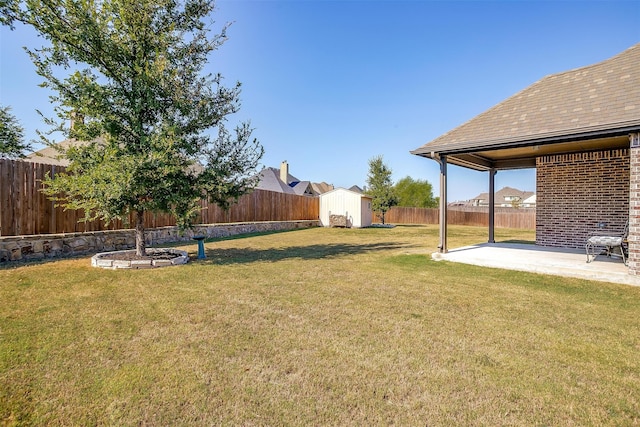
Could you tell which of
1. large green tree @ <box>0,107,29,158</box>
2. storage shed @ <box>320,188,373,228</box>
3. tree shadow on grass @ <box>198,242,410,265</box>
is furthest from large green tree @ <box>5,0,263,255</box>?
storage shed @ <box>320,188,373,228</box>

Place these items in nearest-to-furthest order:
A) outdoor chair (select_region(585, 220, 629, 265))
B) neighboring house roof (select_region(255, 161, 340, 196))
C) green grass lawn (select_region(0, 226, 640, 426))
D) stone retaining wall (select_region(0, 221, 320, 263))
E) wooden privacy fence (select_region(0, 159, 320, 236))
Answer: green grass lawn (select_region(0, 226, 640, 426))
outdoor chair (select_region(585, 220, 629, 265))
stone retaining wall (select_region(0, 221, 320, 263))
wooden privacy fence (select_region(0, 159, 320, 236))
neighboring house roof (select_region(255, 161, 340, 196))

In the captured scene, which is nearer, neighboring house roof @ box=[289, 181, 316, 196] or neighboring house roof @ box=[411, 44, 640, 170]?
neighboring house roof @ box=[411, 44, 640, 170]

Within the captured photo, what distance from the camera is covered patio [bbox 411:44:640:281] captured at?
5.66 meters

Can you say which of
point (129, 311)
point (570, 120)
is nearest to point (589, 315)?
point (570, 120)

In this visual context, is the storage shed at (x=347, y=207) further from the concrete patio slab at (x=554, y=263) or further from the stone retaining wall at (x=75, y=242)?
the concrete patio slab at (x=554, y=263)

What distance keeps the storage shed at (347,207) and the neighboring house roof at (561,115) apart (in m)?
13.1

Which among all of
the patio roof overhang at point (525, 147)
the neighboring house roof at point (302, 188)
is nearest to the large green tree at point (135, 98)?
the patio roof overhang at point (525, 147)

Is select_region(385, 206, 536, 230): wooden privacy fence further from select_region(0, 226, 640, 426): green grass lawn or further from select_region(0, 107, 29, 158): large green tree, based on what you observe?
select_region(0, 107, 29, 158): large green tree

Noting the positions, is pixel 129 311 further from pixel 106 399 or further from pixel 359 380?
pixel 359 380

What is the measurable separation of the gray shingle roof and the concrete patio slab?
250 cm

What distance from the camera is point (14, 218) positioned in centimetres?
693

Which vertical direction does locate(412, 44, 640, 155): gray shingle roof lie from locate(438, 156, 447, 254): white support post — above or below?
above

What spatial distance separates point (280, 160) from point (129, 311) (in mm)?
34098

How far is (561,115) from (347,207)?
16122 mm
